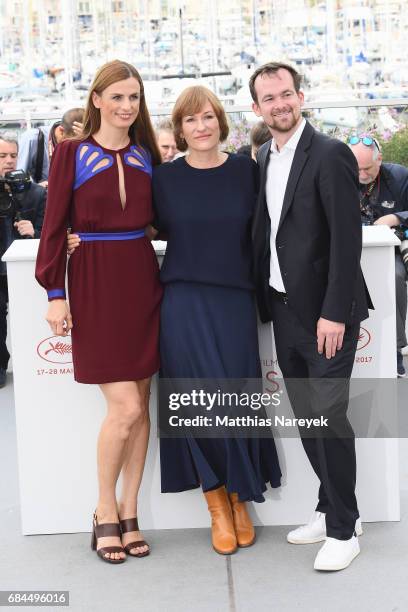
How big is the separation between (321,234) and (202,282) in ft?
1.54

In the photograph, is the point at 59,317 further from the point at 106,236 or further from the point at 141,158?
the point at 141,158

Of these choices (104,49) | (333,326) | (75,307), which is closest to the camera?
(333,326)

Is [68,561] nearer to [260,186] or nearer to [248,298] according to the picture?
[248,298]

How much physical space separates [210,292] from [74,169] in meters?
0.63

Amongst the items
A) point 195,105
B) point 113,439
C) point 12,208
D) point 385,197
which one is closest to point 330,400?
point 113,439

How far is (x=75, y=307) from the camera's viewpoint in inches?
138

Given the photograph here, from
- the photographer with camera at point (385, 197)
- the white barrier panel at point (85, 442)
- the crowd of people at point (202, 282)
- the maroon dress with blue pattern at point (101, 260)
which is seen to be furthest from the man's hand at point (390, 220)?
the maroon dress with blue pattern at point (101, 260)

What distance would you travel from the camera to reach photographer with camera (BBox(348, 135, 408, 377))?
17.8 feet

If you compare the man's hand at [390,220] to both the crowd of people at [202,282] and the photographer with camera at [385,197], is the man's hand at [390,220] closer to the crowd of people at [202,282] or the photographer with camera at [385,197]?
the photographer with camera at [385,197]

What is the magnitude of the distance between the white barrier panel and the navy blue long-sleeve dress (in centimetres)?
19

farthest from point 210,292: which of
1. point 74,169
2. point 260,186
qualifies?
point 74,169

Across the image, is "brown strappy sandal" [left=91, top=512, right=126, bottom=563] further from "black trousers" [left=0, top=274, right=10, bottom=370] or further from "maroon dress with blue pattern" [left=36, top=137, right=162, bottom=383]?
"black trousers" [left=0, top=274, right=10, bottom=370]

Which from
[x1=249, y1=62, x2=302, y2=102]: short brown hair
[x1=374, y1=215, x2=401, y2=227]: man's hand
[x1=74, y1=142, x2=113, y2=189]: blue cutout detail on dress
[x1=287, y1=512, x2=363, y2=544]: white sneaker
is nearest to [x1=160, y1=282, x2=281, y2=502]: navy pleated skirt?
[x1=287, y1=512, x2=363, y2=544]: white sneaker

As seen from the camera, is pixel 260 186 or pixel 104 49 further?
pixel 104 49
